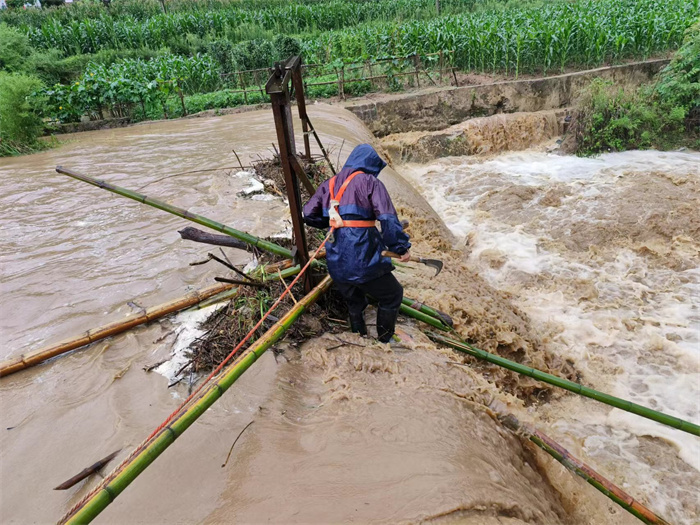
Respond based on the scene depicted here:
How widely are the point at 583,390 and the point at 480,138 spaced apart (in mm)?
9498

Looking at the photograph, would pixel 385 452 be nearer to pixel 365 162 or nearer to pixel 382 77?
pixel 365 162

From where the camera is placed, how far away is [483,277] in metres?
6.21

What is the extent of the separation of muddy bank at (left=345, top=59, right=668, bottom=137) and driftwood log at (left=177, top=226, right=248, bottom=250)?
9.43 metres

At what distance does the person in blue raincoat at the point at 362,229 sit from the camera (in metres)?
2.88

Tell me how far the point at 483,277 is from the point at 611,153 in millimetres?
6264

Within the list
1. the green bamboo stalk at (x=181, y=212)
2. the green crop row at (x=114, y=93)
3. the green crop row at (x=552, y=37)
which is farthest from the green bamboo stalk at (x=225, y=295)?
the green crop row at (x=552, y=37)

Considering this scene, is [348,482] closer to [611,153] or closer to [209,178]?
[209,178]

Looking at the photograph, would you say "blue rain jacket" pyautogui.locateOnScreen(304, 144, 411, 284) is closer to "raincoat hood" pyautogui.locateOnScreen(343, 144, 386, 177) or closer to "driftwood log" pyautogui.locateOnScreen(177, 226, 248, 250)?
"raincoat hood" pyautogui.locateOnScreen(343, 144, 386, 177)

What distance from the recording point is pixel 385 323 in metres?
3.25

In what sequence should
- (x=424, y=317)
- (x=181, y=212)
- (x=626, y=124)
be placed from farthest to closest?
(x=626, y=124), (x=424, y=317), (x=181, y=212)

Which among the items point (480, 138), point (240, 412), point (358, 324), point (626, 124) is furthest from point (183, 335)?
point (626, 124)

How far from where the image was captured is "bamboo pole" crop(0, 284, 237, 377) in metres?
3.08

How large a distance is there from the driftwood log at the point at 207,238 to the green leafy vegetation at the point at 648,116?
9.56 meters

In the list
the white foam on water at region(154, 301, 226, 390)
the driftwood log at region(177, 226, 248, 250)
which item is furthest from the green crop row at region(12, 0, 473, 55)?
the white foam on water at region(154, 301, 226, 390)
